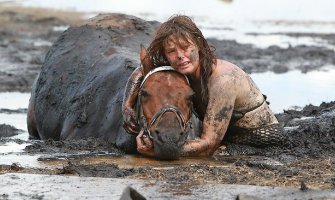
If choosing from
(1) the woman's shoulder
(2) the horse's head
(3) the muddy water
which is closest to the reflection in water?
(3) the muddy water

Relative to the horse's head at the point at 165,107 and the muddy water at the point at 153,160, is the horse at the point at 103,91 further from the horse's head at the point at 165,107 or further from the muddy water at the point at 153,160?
the muddy water at the point at 153,160

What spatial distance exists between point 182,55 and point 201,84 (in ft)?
1.02

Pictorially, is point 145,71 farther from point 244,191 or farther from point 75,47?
point 75,47

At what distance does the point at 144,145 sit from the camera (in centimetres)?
697

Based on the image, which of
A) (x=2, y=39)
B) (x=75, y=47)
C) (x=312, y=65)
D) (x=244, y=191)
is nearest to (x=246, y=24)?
(x=2, y=39)

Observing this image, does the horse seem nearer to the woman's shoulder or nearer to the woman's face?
the woman's face

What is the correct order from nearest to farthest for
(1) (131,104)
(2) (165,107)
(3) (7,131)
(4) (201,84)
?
(2) (165,107) → (4) (201,84) → (1) (131,104) → (3) (7,131)

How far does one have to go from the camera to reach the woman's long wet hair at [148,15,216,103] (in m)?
7.13

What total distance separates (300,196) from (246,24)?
77.9 feet

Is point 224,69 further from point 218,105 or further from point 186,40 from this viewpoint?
Result: point 186,40

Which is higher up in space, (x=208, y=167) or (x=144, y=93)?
(x=144, y=93)

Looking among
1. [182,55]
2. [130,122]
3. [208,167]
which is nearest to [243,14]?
[130,122]

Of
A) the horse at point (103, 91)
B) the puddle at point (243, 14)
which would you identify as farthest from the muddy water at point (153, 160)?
the puddle at point (243, 14)

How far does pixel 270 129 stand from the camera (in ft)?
25.0
